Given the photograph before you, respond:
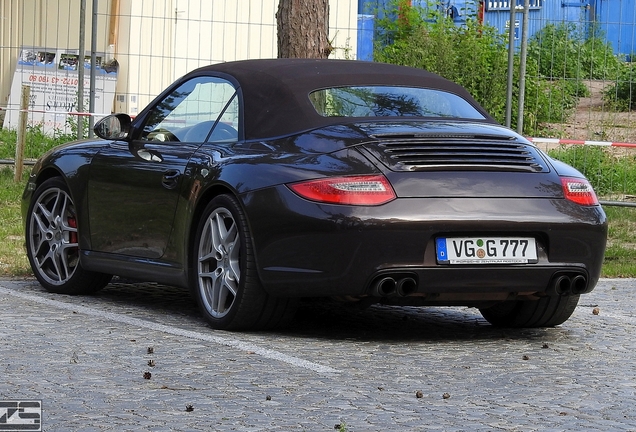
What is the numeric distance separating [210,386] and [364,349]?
1250mm

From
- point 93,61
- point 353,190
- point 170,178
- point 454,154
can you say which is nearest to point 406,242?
point 353,190

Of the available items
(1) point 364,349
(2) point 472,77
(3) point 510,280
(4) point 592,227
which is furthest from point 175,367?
(2) point 472,77

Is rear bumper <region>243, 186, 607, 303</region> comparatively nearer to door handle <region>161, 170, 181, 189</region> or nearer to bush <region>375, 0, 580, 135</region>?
door handle <region>161, 170, 181, 189</region>

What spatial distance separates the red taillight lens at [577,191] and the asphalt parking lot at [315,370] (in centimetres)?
72

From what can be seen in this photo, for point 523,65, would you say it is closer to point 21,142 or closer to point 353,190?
point 21,142

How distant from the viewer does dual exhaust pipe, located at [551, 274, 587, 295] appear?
6547mm

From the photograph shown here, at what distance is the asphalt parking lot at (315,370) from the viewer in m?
4.78

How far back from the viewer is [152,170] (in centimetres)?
745

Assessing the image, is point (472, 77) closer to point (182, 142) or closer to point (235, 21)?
point (235, 21)

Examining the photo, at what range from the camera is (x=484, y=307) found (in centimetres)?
723

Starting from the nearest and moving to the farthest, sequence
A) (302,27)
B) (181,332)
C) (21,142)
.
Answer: (181,332) → (302,27) → (21,142)

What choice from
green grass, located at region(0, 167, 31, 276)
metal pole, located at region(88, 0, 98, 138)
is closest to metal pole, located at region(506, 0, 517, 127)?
metal pole, located at region(88, 0, 98, 138)

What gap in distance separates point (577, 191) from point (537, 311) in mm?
824

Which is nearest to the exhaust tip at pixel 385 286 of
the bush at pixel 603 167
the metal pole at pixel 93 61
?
the bush at pixel 603 167
